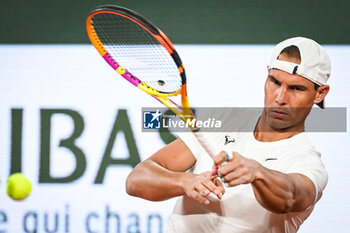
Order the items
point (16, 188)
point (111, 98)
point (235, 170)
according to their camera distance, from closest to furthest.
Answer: point (235, 170)
point (16, 188)
point (111, 98)

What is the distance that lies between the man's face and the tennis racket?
0.27 meters

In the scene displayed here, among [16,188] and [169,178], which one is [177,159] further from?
[16,188]

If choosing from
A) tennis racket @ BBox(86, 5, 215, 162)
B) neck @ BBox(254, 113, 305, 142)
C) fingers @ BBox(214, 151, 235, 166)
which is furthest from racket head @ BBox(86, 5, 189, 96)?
fingers @ BBox(214, 151, 235, 166)

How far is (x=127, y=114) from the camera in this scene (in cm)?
314

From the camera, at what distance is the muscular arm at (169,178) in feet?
4.76

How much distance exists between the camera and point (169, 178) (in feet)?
5.29

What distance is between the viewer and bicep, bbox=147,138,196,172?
1758mm

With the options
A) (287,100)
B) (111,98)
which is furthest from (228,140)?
(111,98)

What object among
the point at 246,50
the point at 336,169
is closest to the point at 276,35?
the point at 246,50

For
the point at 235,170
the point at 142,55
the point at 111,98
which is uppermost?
the point at 142,55

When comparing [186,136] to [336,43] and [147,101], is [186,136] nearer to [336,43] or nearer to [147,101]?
[147,101]

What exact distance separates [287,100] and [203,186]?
1.51ft

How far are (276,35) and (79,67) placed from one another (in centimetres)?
129

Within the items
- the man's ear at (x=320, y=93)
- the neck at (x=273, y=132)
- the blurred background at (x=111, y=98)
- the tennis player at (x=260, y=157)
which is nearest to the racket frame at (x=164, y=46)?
the tennis player at (x=260, y=157)
